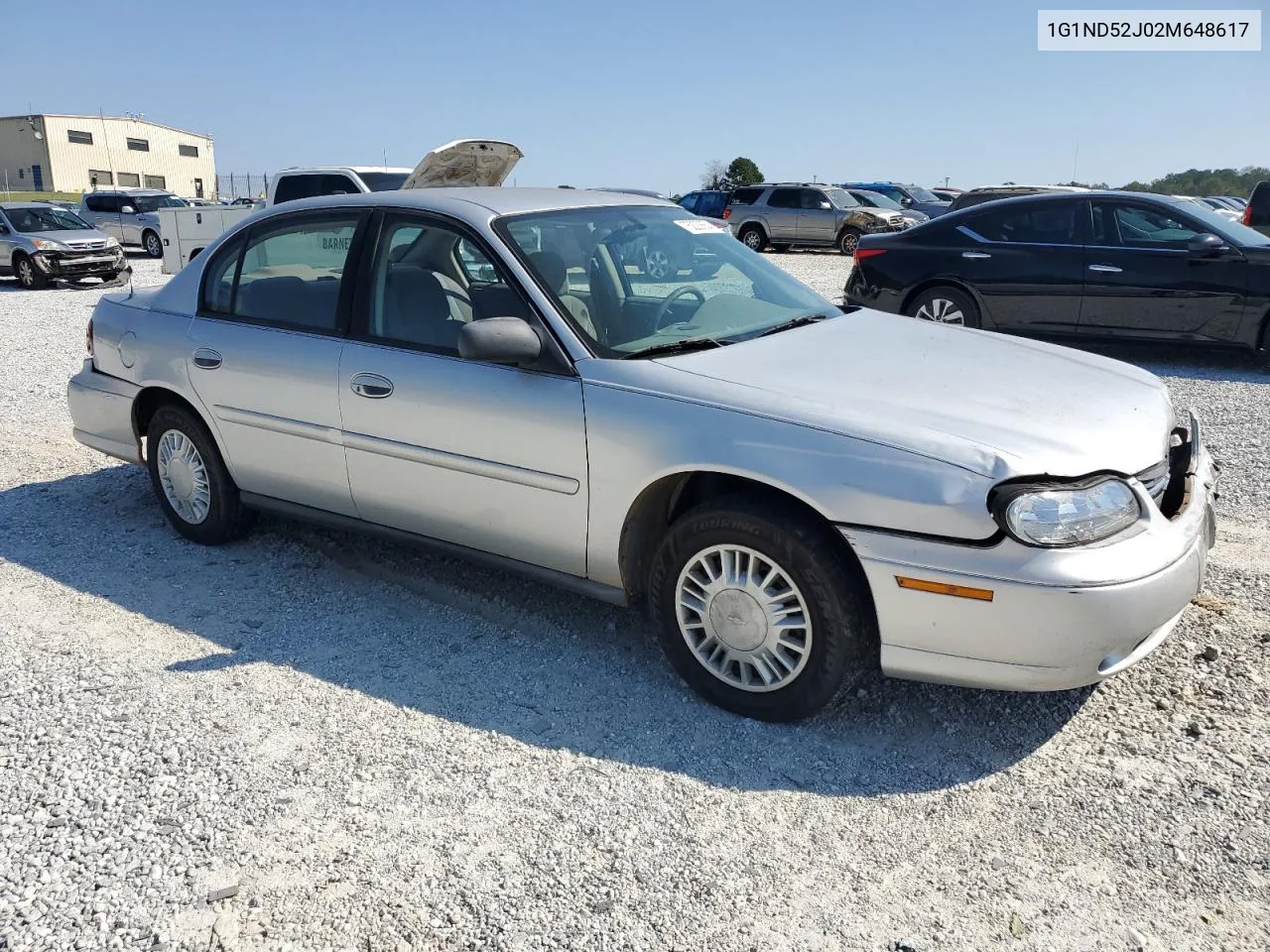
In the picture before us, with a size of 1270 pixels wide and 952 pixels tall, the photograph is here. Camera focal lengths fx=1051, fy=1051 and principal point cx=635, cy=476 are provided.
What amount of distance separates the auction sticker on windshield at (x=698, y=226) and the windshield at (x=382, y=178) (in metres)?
11.0

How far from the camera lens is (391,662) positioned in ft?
12.5

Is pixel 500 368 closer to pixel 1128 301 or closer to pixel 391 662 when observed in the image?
pixel 391 662

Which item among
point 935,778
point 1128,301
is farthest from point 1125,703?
point 1128,301

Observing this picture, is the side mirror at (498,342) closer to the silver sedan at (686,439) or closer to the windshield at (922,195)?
the silver sedan at (686,439)

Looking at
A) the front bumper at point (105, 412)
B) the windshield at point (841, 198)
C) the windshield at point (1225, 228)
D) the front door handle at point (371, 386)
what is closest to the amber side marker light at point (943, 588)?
the front door handle at point (371, 386)

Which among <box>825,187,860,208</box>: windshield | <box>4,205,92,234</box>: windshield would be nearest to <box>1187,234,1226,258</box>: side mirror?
<box>825,187,860,208</box>: windshield

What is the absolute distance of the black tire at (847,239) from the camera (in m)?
24.3

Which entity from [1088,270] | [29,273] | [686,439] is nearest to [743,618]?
[686,439]

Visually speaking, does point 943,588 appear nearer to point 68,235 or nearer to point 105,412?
point 105,412

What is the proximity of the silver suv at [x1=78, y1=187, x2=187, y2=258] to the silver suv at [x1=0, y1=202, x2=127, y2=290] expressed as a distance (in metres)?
6.45

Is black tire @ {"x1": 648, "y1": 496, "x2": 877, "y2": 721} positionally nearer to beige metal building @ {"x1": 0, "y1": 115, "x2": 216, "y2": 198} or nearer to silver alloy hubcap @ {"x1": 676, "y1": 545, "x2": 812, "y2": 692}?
silver alloy hubcap @ {"x1": 676, "y1": 545, "x2": 812, "y2": 692}

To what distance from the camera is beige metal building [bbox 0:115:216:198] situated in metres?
78.2

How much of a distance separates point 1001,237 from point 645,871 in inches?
315

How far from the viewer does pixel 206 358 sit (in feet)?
15.2
